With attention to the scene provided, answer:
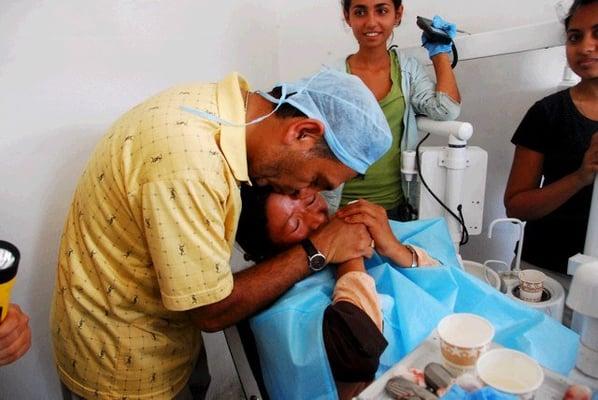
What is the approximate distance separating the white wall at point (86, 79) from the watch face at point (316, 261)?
2.54ft

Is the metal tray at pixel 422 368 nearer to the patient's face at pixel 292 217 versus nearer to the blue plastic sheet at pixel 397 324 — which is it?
the blue plastic sheet at pixel 397 324

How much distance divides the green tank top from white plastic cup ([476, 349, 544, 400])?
1115 mm

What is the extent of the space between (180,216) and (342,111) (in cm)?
39

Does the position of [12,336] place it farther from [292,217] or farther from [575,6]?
[575,6]

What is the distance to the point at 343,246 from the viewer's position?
1065 mm

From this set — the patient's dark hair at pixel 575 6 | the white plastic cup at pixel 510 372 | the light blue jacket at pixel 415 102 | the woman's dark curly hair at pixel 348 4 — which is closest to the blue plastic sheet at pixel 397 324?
the white plastic cup at pixel 510 372

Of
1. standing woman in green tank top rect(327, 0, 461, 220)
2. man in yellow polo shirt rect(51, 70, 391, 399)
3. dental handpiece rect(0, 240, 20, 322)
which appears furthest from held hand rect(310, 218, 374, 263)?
dental handpiece rect(0, 240, 20, 322)

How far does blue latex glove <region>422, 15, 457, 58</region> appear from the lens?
1470 mm

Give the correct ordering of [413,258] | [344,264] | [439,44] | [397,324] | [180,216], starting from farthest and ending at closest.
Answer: [439,44]
[413,258]
[344,264]
[397,324]
[180,216]

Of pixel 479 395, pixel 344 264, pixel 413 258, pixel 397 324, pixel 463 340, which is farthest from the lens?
pixel 413 258

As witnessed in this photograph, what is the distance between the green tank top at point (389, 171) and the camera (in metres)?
1.62

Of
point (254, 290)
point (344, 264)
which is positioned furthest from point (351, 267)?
point (254, 290)

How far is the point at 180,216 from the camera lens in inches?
29.1

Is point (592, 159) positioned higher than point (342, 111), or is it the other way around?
point (342, 111)
